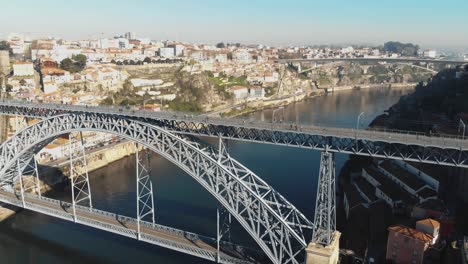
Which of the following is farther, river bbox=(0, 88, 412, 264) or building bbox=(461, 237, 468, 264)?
river bbox=(0, 88, 412, 264)

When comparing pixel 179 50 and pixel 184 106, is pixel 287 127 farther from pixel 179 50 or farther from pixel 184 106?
pixel 179 50

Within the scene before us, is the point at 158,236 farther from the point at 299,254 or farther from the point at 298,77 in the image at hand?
the point at 298,77

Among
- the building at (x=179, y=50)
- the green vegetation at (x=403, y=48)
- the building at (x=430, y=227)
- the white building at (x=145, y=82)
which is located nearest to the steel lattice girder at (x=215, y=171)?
the building at (x=430, y=227)

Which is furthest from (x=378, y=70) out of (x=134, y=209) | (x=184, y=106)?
(x=134, y=209)

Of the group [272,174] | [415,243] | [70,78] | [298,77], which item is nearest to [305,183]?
[272,174]

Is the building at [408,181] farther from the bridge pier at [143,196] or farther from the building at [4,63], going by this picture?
the building at [4,63]

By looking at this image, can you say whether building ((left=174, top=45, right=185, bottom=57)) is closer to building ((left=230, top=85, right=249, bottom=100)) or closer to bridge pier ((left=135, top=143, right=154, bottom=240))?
building ((left=230, top=85, right=249, bottom=100))

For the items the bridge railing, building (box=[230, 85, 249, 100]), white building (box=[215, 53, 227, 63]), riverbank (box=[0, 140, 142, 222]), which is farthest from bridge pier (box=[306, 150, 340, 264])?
white building (box=[215, 53, 227, 63])

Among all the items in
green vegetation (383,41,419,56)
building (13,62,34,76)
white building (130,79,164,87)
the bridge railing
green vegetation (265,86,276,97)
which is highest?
green vegetation (383,41,419,56)
